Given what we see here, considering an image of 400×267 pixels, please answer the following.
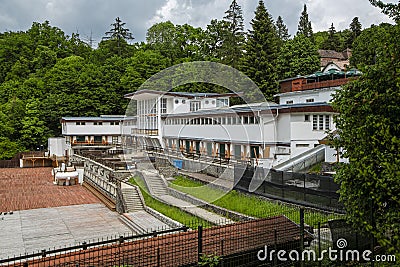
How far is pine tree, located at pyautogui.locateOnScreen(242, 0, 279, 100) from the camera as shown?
44938 millimetres

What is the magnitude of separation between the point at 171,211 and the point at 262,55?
3123 centimetres

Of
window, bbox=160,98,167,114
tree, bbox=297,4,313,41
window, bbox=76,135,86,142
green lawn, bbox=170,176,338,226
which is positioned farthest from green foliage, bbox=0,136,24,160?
tree, bbox=297,4,313,41

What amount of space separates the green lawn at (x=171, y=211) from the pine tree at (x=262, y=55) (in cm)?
2428

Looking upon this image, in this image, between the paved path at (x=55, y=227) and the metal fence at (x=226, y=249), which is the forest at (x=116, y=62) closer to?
the paved path at (x=55, y=227)

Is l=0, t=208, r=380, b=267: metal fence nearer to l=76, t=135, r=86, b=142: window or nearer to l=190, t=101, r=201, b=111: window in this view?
l=190, t=101, r=201, b=111: window

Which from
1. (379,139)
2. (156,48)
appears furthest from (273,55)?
(379,139)

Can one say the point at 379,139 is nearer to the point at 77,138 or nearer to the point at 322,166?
the point at 322,166

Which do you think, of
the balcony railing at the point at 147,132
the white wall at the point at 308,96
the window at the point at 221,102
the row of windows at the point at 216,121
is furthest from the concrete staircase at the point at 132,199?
the window at the point at 221,102

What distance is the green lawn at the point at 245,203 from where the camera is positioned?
561 inches

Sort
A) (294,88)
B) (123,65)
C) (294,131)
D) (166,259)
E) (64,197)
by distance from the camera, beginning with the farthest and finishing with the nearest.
→ (123,65) → (294,88) → (64,197) → (294,131) → (166,259)

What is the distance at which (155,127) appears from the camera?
3975 centimetres

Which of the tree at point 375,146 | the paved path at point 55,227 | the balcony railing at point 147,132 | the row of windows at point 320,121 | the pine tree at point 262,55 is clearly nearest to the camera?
the tree at point 375,146

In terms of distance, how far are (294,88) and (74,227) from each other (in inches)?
1020

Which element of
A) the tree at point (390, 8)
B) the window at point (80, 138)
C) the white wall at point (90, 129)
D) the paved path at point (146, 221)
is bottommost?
the paved path at point (146, 221)
